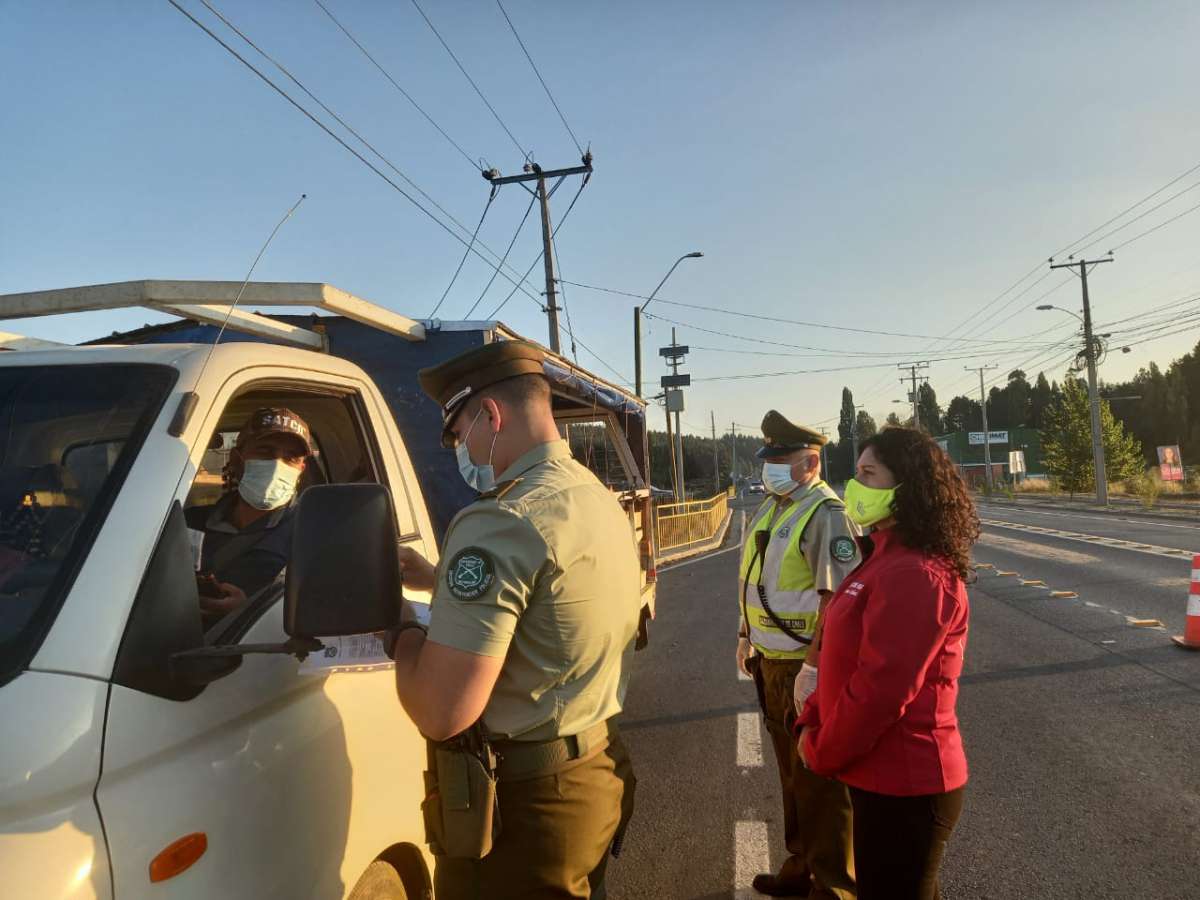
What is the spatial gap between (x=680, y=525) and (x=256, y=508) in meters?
19.4

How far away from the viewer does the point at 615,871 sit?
146 inches

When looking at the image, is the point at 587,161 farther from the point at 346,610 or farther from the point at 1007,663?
the point at 346,610

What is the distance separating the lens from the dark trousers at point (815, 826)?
10.4 feet

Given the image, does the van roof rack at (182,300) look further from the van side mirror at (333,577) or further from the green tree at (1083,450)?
the green tree at (1083,450)

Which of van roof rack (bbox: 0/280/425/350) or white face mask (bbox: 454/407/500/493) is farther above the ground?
van roof rack (bbox: 0/280/425/350)

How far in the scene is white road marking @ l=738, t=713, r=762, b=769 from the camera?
5.00m

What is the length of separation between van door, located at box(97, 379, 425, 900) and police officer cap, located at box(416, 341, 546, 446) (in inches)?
20.0

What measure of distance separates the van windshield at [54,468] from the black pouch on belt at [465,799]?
2.62ft

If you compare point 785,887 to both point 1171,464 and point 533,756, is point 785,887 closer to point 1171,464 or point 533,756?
point 533,756

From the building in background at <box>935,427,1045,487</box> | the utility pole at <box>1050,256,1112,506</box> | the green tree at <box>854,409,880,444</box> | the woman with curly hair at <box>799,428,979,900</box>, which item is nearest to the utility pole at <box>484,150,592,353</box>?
the woman with curly hair at <box>799,428,979,900</box>

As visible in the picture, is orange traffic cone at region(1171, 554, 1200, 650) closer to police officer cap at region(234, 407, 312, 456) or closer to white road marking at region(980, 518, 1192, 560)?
police officer cap at region(234, 407, 312, 456)

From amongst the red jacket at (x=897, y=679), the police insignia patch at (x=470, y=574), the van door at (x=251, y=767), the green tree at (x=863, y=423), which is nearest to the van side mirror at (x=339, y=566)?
the police insignia patch at (x=470, y=574)

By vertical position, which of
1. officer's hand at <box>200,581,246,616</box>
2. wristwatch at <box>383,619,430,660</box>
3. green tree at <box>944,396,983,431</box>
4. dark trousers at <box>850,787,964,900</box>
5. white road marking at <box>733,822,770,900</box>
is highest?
green tree at <box>944,396,983,431</box>

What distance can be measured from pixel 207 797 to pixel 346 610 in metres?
0.44
